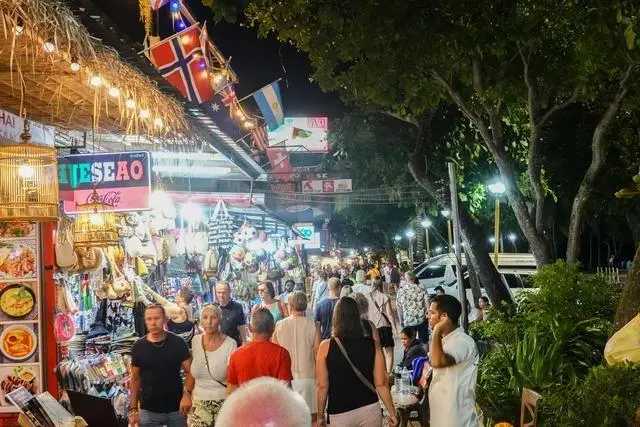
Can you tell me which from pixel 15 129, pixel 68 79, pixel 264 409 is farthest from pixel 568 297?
pixel 264 409

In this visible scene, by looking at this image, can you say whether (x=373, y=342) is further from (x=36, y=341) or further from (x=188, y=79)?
(x=188, y=79)

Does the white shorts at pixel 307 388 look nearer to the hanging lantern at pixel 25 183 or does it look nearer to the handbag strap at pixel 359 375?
the handbag strap at pixel 359 375

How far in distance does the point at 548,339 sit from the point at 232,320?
A: 186 inches

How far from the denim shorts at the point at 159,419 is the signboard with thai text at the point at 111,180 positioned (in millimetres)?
2429

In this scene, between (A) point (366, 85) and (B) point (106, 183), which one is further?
(A) point (366, 85)

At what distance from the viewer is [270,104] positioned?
91.9 ft

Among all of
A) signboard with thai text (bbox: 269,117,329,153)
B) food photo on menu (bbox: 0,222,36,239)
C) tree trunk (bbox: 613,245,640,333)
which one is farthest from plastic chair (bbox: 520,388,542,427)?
signboard with thai text (bbox: 269,117,329,153)

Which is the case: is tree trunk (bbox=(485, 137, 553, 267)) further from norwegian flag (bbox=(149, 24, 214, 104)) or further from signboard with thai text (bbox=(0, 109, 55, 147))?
signboard with thai text (bbox=(0, 109, 55, 147))

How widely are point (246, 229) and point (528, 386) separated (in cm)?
1243

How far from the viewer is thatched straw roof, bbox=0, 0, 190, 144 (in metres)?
5.50

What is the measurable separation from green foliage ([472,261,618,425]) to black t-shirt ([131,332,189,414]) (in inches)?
120

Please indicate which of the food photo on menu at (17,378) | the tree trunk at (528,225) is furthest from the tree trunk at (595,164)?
the food photo on menu at (17,378)

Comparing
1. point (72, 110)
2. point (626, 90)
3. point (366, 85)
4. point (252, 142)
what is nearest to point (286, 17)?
point (366, 85)

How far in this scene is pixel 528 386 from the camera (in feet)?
25.0
